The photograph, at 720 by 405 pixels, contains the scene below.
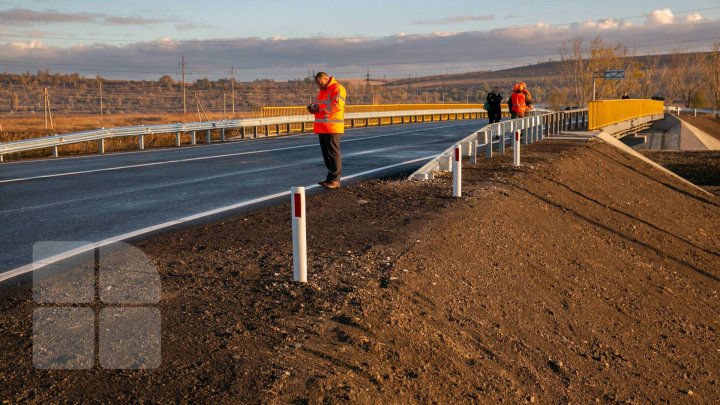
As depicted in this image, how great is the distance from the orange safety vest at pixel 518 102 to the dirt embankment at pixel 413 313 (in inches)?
459

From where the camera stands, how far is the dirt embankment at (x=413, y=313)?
15.8ft

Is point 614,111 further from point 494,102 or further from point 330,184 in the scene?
point 330,184

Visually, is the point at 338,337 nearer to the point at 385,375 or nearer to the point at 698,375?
the point at 385,375

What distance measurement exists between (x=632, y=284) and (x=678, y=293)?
1.04 meters

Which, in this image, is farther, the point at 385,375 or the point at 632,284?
the point at 632,284

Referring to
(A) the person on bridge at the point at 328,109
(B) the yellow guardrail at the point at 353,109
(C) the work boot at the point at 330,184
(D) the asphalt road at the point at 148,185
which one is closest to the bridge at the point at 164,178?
(D) the asphalt road at the point at 148,185

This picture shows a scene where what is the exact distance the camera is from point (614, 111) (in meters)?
37.8

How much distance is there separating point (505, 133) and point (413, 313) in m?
20.0

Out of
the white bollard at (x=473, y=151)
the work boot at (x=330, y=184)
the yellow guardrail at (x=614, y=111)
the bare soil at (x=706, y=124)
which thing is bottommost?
the bare soil at (x=706, y=124)

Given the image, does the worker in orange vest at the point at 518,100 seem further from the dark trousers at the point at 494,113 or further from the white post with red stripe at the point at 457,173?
the white post with red stripe at the point at 457,173

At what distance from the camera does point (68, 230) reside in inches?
356

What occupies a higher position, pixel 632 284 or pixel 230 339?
pixel 230 339

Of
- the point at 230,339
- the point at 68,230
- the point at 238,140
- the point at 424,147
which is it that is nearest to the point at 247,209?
the point at 68,230

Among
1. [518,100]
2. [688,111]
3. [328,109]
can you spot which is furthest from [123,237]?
[688,111]
